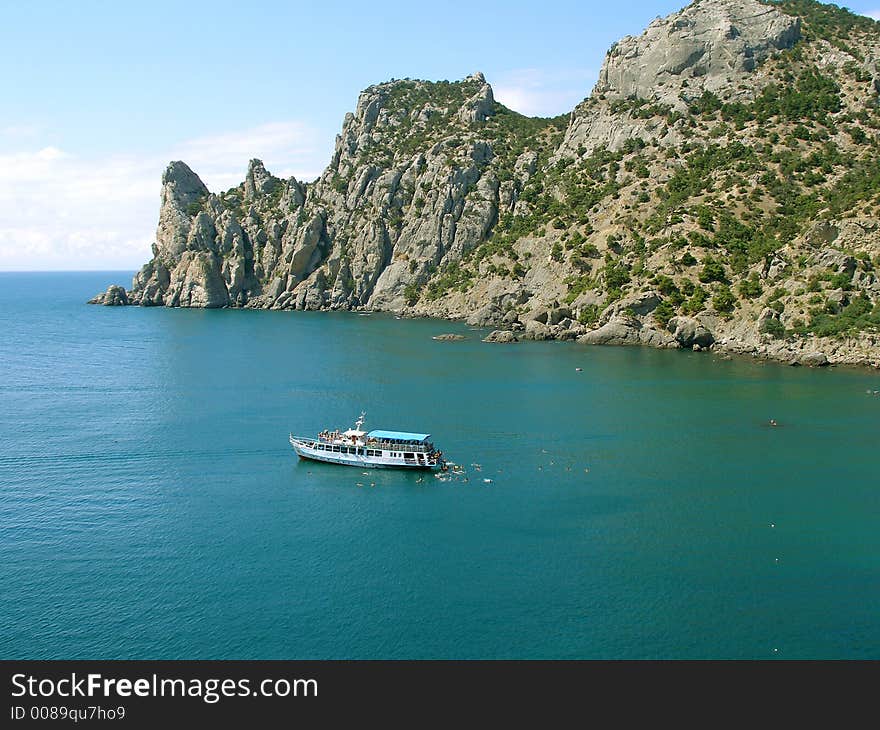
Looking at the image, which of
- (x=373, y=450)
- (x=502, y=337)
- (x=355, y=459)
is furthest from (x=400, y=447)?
(x=502, y=337)

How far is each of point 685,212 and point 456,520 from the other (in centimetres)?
10528

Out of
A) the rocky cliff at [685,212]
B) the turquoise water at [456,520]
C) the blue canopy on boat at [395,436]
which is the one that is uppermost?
the rocky cliff at [685,212]

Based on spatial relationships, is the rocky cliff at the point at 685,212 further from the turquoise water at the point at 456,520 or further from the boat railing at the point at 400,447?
the boat railing at the point at 400,447

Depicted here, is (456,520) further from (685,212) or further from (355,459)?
(685,212)

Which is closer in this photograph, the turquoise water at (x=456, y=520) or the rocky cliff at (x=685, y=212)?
the turquoise water at (x=456, y=520)

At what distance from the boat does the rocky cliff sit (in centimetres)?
6388

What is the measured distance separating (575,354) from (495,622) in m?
82.2

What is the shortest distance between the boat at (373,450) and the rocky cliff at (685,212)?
6388cm

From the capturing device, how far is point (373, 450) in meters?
65.5

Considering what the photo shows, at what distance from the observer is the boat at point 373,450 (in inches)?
2516

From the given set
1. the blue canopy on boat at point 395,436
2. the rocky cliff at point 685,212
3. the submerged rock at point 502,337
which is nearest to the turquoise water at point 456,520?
the blue canopy on boat at point 395,436

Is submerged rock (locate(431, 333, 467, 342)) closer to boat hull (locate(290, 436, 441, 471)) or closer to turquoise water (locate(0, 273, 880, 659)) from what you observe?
turquoise water (locate(0, 273, 880, 659))

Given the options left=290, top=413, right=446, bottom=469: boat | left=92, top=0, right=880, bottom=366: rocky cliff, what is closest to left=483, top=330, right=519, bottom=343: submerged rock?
left=92, top=0, right=880, bottom=366: rocky cliff

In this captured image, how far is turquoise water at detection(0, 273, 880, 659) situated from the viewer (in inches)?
1484
